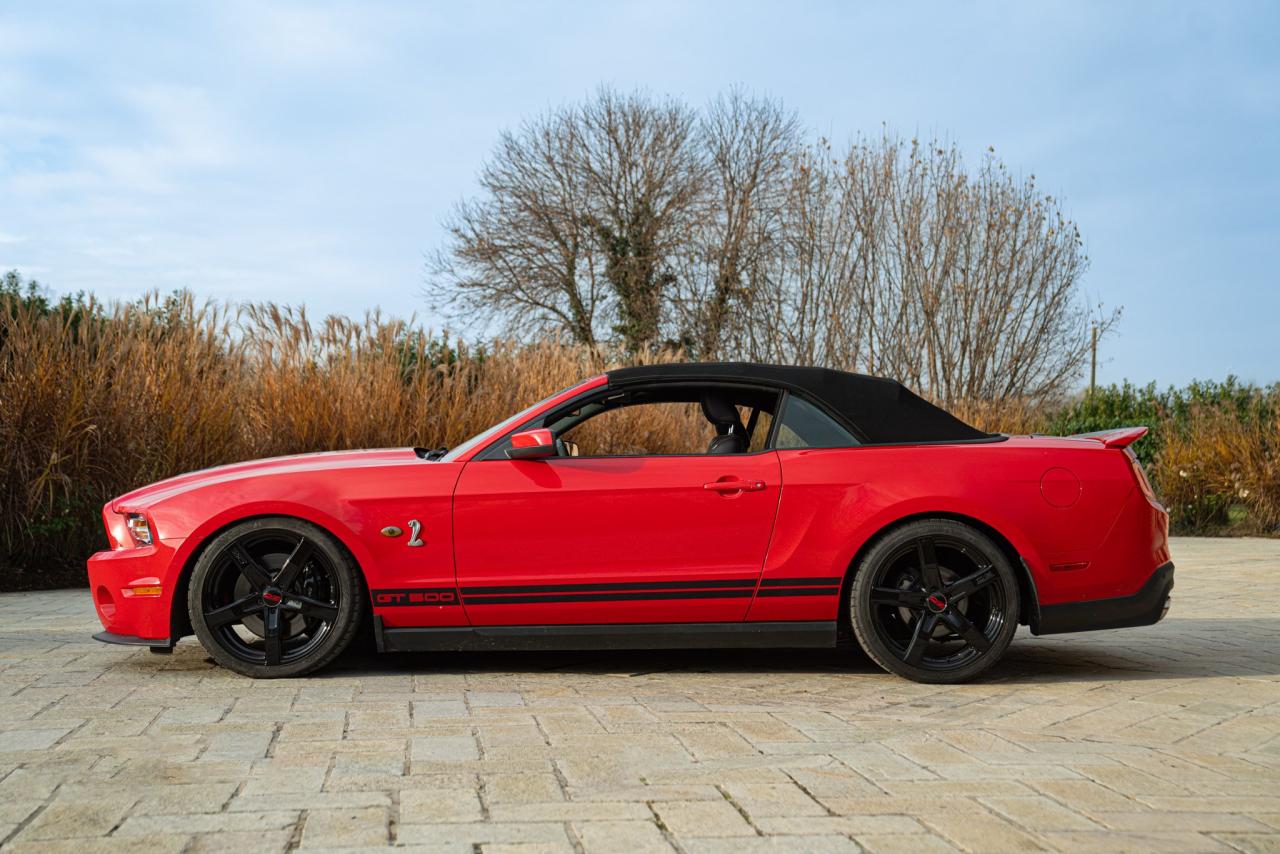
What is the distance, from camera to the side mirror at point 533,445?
5.31m

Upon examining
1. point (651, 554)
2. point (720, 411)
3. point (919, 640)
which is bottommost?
point (919, 640)

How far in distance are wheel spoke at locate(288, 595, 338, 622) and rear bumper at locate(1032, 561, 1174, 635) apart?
9.93 feet

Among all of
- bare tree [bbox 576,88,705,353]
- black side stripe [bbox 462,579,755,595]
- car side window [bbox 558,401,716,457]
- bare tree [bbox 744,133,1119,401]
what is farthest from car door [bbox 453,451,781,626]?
bare tree [bbox 576,88,705,353]

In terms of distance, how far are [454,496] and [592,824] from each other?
2.35 m

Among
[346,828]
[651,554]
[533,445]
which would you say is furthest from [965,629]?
[346,828]

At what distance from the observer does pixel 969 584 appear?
5.31m

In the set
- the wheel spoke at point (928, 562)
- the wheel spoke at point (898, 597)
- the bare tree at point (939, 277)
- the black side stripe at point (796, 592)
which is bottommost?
the wheel spoke at point (898, 597)

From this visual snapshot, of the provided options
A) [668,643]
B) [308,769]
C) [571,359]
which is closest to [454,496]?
[668,643]

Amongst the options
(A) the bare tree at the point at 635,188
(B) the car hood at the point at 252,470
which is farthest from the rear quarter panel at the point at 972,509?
(A) the bare tree at the point at 635,188

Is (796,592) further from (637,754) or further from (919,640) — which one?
(637,754)

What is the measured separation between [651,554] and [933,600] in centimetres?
122

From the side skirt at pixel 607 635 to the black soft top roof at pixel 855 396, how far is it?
90cm

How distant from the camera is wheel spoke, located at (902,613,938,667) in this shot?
5305 millimetres

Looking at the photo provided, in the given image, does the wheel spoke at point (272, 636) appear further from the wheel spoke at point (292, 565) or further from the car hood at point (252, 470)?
the car hood at point (252, 470)
